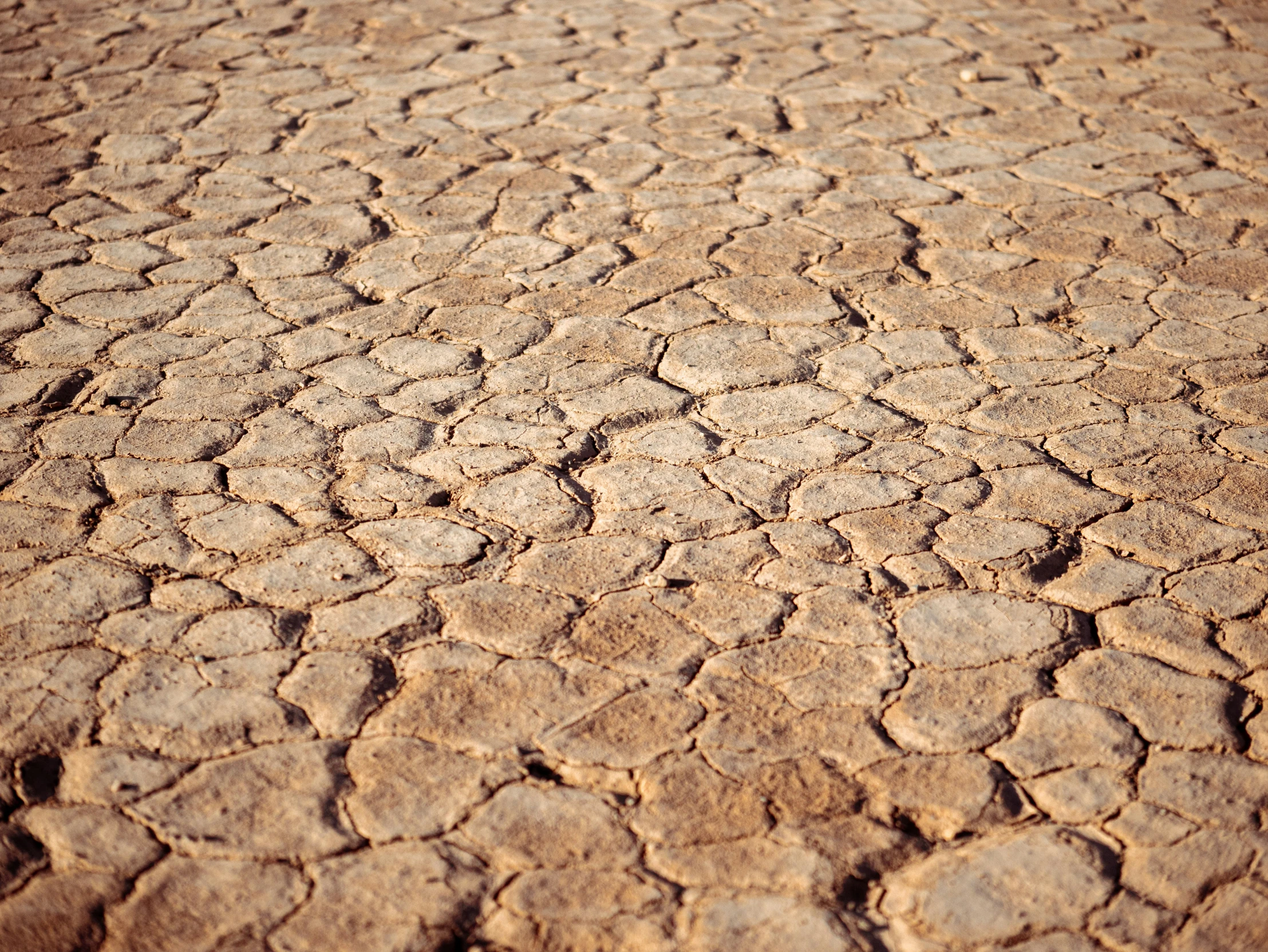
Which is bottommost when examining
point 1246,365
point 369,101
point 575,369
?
point 1246,365

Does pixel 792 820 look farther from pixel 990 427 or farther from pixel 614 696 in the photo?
pixel 990 427

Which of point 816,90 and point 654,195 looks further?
point 816,90

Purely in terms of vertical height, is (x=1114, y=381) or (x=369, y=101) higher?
(x=369, y=101)

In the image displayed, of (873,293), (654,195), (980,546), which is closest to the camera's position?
(980,546)

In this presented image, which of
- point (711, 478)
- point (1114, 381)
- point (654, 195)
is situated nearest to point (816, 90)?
point (654, 195)

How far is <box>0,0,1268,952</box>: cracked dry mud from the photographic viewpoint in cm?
202

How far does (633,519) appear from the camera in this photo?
2904 mm

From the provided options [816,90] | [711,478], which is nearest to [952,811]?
[711,478]

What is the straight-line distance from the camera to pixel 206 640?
249cm

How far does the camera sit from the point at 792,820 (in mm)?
2117

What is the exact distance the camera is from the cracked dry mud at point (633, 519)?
202cm

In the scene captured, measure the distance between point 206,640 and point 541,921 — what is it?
968mm

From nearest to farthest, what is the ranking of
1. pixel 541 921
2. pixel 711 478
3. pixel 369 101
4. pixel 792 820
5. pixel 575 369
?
pixel 541 921 → pixel 792 820 → pixel 711 478 → pixel 575 369 → pixel 369 101

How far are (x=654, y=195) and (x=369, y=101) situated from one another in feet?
5.16
